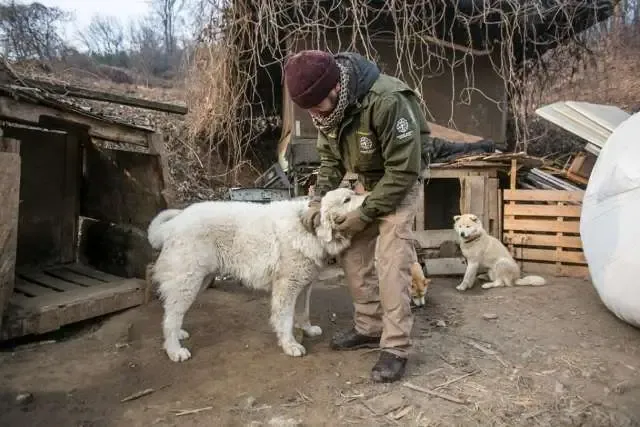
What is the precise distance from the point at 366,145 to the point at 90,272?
11.7 feet

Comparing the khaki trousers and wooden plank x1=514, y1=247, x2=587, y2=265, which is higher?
the khaki trousers

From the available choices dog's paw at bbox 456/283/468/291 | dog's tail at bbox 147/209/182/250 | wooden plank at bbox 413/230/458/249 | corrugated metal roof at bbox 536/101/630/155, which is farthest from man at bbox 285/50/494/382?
corrugated metal roof at bbox 536/101/630/155

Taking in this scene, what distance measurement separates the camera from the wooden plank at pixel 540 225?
5621 millimetres

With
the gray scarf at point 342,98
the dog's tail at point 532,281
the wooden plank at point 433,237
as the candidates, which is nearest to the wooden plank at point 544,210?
the wooden plank at point 433,237

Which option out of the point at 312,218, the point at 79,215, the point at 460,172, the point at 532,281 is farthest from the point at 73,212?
the point at 532,281

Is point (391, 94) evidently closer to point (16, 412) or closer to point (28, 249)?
point (16, 412)

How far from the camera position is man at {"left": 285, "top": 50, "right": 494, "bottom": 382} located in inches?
110

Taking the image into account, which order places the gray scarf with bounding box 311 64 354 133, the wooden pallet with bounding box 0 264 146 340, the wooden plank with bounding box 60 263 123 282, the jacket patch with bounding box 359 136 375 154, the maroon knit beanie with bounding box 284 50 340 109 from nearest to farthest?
1. the maroon knit beanie with bounding box 284 50 340 109
2. the gray scarf with bounding box 311 64 354 133
3. the jacket patch with bounding box 359 136 375 154
4. the wooden pallet with bounding box 0 264 146 340
5. the wooden plank with bounding box 60 263 123 282

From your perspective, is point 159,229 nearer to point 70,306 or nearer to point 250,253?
point 250,253

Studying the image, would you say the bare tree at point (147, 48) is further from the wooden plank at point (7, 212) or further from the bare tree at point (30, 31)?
the wooden plank at point (7, 212)

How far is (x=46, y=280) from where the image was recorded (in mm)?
4605

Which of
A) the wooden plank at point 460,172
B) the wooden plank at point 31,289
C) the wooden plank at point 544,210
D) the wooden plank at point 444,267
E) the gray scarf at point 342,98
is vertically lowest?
the wooden plank at point 444,267

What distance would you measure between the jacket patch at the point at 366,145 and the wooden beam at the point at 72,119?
2379 mm

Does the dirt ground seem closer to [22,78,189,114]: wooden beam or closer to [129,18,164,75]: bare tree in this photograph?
[22,78,189,114]: wooden beam
